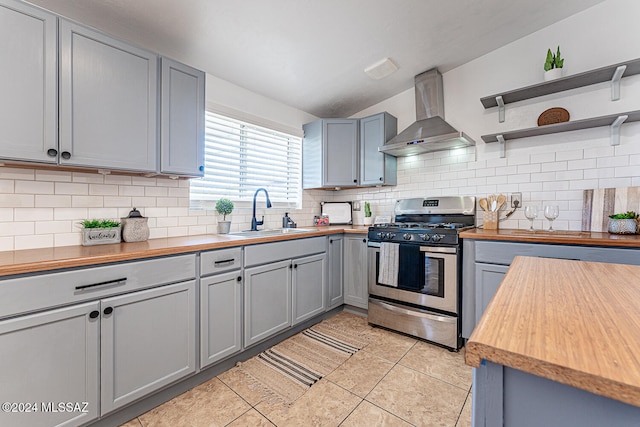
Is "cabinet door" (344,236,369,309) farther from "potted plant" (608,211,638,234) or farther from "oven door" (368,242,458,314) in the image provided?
"potted plant" (608,211,638,234)

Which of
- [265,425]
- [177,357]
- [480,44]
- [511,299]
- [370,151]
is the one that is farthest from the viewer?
[370,151]

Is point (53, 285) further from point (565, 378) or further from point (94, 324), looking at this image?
point (565, 378)

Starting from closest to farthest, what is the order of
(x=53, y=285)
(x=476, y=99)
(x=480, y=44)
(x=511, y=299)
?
(x=511, y=299)
(x=53, y=285)
(x=480, y=44)
(x=476, y=99)

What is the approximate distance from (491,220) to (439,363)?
1446 mm

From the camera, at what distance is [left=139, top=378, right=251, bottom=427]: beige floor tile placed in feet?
5.08

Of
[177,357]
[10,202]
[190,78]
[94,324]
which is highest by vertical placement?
[190,78]

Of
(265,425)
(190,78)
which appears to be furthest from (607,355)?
(190,78)

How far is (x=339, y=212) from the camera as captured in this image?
12.2 ft

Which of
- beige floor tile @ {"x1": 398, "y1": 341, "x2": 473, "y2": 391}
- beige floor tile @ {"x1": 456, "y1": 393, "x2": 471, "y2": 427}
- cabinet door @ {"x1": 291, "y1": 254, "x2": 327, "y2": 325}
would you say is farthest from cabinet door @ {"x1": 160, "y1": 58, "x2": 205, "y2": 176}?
beige floor tile @ {"x1": 456, "y1": 393, "x2": 471, "y2": 427}

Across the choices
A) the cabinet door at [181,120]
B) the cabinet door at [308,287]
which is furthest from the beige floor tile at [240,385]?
the cabinet door at [181,120]

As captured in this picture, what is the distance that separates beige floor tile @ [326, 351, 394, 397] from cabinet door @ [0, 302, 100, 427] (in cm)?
138

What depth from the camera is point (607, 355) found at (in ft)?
1.46

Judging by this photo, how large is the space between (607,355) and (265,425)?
161cm

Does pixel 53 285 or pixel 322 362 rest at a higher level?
pixel 53 285
